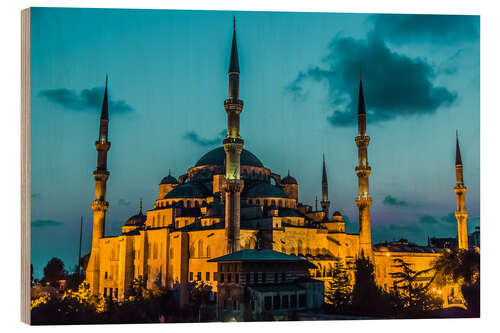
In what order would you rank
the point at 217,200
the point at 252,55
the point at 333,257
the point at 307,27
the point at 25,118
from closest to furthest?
1. the point at 25,118
2. the point at 307,27
3. the point at 252,55
4. the point at 333,257
5. the point at 217,200

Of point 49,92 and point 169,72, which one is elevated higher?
point 169,72

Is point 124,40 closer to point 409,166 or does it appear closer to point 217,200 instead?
point 409,166

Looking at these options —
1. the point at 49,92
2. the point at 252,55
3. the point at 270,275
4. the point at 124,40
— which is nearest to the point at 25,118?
the point at 49,92

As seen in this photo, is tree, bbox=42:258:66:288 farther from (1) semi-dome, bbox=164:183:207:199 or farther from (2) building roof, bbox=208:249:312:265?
(1) semi-dome, bbox=164:183:207:199

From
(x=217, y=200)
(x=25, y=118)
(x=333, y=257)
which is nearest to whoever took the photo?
(x=25, y=118)

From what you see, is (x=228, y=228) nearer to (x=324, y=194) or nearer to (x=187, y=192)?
(x=187, y=192)

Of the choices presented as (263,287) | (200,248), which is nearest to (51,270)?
(200,248)

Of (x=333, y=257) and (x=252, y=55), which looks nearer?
(x=252, y=55)

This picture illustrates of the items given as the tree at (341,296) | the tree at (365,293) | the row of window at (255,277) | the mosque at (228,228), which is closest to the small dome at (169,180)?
the mosque at (228,228)
